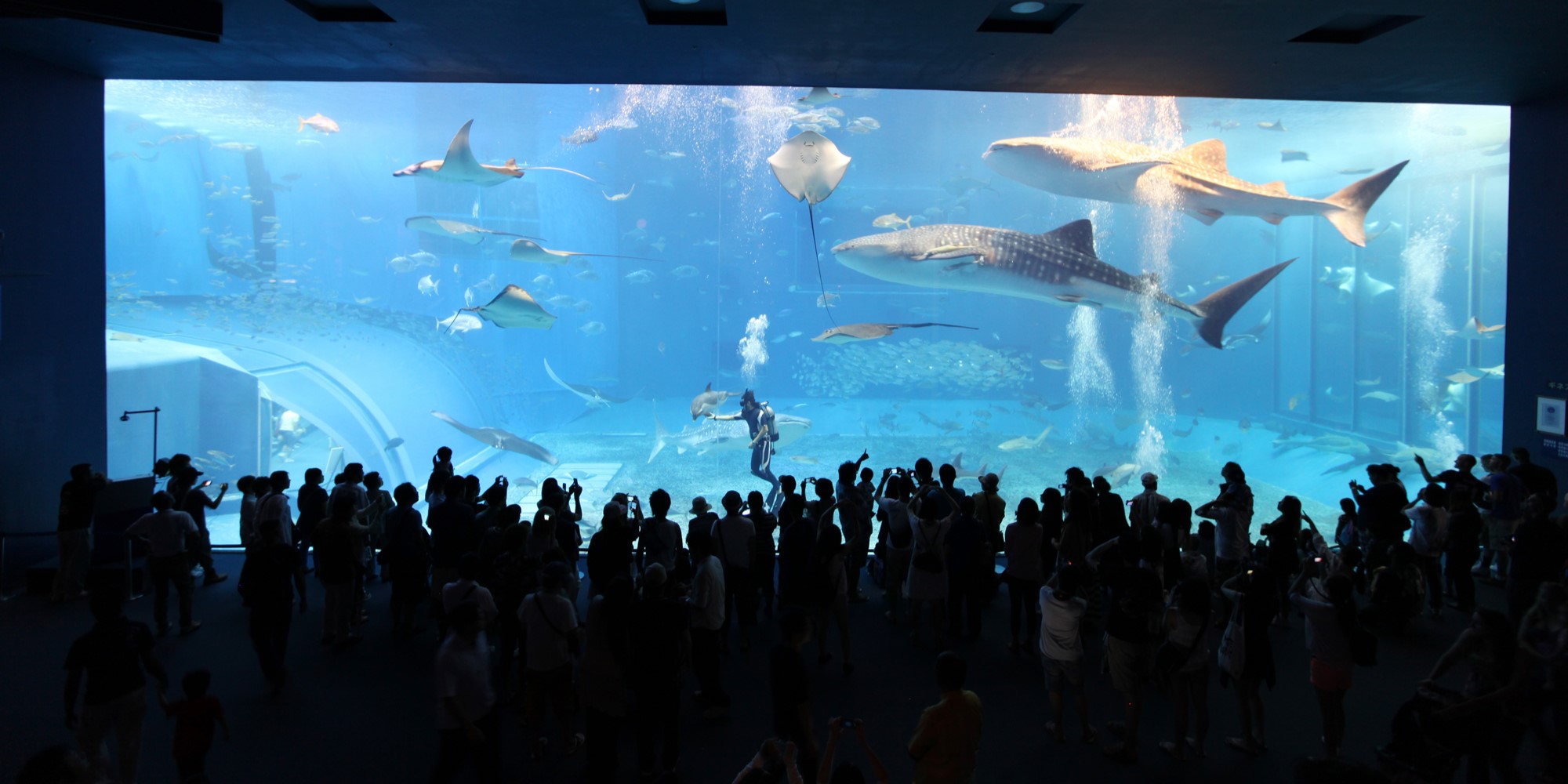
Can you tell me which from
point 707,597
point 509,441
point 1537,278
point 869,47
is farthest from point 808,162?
point 509,441

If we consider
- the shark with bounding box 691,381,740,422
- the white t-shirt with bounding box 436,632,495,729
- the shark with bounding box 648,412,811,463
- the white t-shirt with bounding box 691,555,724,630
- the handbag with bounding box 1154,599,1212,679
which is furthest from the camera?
the shark with bounding box 648,412,811,463

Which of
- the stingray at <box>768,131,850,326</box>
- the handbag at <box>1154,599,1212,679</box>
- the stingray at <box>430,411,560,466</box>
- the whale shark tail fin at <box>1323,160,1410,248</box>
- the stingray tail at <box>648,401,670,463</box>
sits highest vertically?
the stingray at <box>768,131,850,326</box>

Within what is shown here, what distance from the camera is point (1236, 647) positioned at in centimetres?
330

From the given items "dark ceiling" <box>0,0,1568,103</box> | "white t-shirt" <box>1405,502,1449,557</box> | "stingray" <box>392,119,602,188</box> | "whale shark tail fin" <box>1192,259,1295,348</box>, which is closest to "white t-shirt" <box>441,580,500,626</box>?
"dark ceiling" <box>0,0,1568,103</box>

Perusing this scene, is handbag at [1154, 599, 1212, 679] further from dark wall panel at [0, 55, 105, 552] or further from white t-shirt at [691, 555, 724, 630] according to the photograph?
dark wall panel at [0, 55, 105, 552]

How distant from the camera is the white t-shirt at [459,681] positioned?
2721mm

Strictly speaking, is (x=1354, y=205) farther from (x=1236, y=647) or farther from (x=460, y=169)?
(x=460, y=169)

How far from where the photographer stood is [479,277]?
42.1 m

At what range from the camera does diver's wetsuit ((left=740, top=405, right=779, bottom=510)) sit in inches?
351

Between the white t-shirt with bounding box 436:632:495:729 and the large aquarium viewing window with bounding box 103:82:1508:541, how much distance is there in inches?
283

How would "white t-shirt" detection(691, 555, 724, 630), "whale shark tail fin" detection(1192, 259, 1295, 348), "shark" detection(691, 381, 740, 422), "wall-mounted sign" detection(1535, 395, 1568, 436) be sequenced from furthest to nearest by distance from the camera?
"shark" detection(691, 381, 740, 422)
"whale shark tail fin" detection(1192, 259, 1295, 348)
"wall-mounted sign" detection(1535, 395, 1568, 436)
"white t-shirt" detection(691, 555, 724, 630)

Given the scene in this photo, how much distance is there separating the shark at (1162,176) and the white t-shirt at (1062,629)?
770 cm

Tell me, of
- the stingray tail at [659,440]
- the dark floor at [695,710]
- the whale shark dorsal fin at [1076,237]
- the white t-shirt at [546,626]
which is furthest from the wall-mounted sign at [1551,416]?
the stingray tail at [659,440]

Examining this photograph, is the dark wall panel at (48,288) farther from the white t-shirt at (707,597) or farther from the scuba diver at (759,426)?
the white t-shirt at (707,597)
